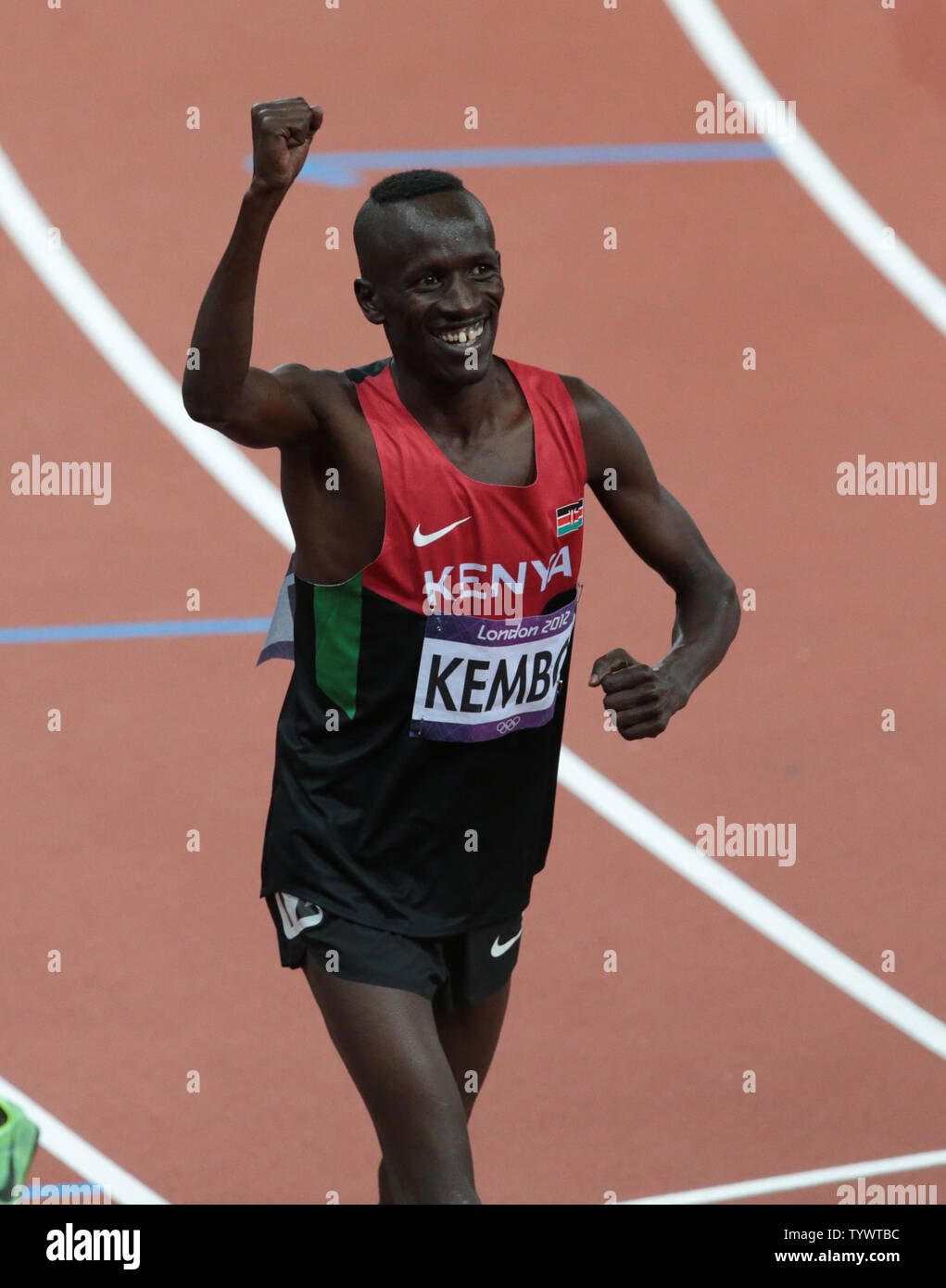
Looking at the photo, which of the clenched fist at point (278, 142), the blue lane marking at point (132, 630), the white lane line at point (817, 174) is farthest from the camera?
the white lane line at point (817, 174)

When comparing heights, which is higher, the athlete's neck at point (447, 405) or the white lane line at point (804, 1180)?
the athlete's neck at point (447, 405)

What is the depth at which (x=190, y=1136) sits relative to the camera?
5156 mm

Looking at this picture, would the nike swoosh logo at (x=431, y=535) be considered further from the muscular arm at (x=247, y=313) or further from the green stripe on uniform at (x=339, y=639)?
the muscular arm at (x=247, y=313)

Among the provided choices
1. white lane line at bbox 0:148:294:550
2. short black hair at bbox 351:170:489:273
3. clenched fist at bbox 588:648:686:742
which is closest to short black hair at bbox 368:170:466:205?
short black hair at bbox 351:170:489:273

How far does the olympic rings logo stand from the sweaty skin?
23 centimetres

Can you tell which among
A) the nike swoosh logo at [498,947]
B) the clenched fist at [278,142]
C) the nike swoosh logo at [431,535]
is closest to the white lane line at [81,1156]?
the nike swoosh logo at [498,947]

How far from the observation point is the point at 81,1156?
5090 mm

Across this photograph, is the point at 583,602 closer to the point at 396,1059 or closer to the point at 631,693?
the point at 631,693

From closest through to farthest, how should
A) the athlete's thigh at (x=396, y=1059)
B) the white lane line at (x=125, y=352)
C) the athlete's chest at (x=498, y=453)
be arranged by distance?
the athlete's thigh at (x=396, y=1059) < the athlete's chest at (x=498, y=453) < the white lane line at (x=125, y=352)

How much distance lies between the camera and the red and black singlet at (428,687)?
3.56 m

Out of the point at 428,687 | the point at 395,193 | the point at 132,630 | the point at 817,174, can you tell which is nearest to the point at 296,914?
the point at 428,687

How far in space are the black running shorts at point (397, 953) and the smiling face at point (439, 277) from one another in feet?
3.53

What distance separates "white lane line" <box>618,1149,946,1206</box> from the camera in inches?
198

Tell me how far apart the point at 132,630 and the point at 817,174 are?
3.66m
